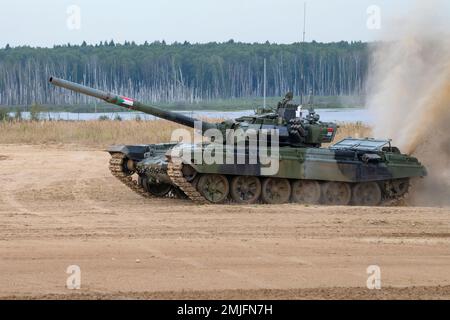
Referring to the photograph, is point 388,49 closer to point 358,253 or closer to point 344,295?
point 358,253

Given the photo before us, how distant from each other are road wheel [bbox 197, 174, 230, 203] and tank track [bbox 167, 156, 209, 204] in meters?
0.19

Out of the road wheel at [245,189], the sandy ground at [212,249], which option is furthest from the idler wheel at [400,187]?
the road wheel at [245,189]

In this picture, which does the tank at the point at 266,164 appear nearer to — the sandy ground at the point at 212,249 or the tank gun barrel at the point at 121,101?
the tank gun barrel at the point at 121,101

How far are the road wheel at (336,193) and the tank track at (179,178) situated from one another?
2710 millimetres

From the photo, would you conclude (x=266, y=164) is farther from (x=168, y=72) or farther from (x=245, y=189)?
(x=168, y=72)

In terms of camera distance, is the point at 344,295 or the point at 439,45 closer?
the point at 344,295

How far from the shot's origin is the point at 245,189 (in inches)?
749

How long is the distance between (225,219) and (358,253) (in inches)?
144

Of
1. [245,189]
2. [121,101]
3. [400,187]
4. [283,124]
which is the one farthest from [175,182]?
[400,187]

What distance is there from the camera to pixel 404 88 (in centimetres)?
2481

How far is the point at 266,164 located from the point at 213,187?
1.05 m

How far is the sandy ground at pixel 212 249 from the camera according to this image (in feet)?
35.2

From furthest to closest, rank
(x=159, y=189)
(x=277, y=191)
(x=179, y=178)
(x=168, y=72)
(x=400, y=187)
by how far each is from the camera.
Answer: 1. (x=168, y=72)
2. (x=400, y=187)
3. (x=159, y=189)
4. (x=277, y=191)
5. (x=179, y=178)
